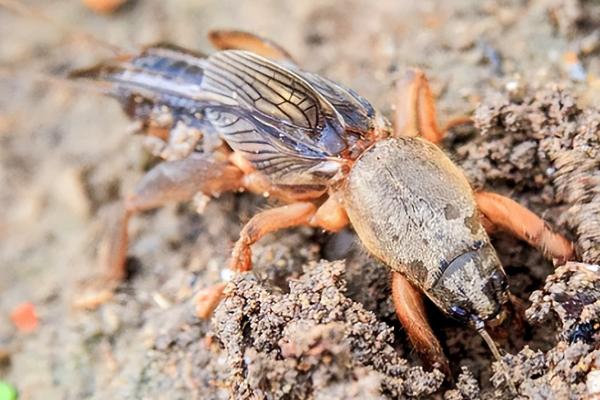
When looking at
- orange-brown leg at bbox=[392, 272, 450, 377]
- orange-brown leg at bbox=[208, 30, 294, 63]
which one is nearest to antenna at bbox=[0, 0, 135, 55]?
orange-brown leg at bbox=[208, 30, 294, 63]

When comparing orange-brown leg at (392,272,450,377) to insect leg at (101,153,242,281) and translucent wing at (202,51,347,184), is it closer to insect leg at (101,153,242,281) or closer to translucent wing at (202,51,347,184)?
translucent wing at (202,51,347,184)

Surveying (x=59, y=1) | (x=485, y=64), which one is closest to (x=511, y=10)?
(x=485, y=64)

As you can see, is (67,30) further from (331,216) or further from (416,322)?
(416,322)

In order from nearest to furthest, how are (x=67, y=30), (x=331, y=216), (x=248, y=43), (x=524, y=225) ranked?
1. (x=524, y=225)
2. (x=331, y=216)
3. (x=248, y=43)
4. (x=67, y=30)

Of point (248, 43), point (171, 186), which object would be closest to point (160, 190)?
point (171, 186)

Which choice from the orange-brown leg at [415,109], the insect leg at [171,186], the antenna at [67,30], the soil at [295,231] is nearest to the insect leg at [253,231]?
the soil at [295,231]

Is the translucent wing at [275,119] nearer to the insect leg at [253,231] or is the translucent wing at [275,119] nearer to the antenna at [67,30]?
the insect leg at [253,231]
